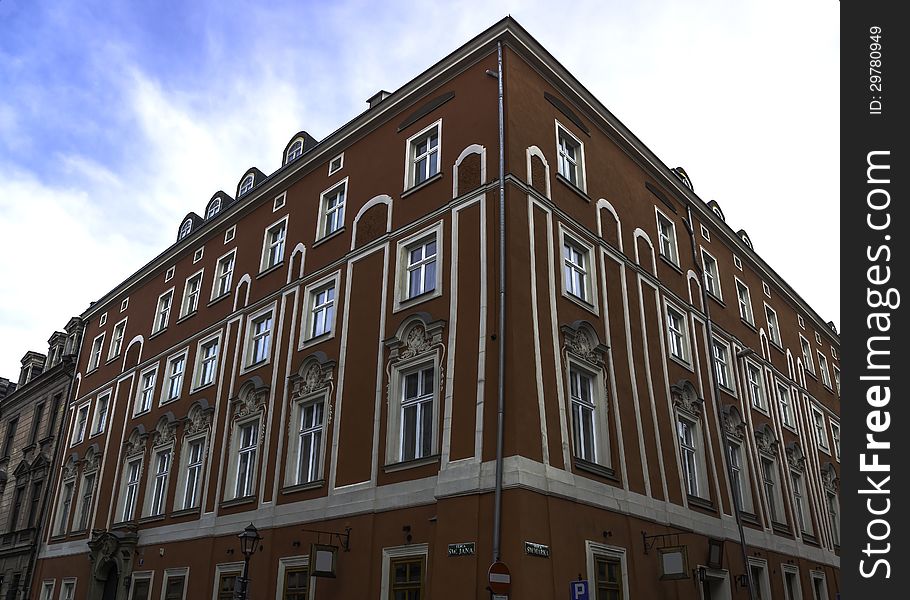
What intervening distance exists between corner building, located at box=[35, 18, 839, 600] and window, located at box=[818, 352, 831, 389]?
601cm

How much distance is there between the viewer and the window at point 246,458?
2005 centimetres

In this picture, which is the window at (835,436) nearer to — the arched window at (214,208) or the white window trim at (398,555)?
the white window trim at (398,555)

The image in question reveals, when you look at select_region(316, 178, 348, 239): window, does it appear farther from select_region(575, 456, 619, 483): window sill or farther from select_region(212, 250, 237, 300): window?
select_region(575, 456, 619, 483): window sill

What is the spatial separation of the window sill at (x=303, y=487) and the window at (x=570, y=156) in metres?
9.89

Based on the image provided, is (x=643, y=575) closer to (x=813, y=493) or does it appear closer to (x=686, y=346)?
A: (x=686, y=346)

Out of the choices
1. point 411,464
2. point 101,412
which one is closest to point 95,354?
point 101,412

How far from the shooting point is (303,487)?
58.4ft

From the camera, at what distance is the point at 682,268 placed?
23.9 meters

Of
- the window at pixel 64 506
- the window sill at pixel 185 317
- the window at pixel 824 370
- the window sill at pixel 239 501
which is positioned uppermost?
the window at pixel 824 370

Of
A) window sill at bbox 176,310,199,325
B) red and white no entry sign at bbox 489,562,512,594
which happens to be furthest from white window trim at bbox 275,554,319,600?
window sill at bbox 176,310,199,325

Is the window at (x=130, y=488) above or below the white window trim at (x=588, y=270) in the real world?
below

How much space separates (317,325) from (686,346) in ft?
35.9

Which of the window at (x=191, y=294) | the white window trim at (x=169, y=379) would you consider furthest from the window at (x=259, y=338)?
the window at (x=191, y=294)

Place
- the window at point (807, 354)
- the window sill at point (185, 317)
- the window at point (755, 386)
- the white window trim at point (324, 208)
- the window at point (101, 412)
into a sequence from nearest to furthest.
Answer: the white window trim at point (324, 208), the window at point (755, 386), the window sill at point (185, 317), the window at point (101, 412), the window at point (807, 354)
